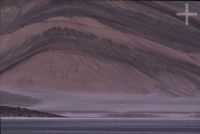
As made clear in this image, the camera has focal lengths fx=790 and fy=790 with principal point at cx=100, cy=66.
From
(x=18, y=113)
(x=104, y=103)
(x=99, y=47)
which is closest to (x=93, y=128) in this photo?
(x=18, y=113)

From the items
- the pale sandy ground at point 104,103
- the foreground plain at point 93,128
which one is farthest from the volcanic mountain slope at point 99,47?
the foreground plain at point 93,128

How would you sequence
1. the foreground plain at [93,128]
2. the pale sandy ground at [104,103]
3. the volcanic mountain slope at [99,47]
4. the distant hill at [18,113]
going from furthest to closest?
the volcanic mountain slope at [99,47] < the pale sandy ground at [104,103] < the distant hill at [18,113] < the foreground plain at [93,128]

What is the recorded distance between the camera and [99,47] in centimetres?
4959

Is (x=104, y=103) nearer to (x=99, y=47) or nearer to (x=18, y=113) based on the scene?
(x=99, y=47)

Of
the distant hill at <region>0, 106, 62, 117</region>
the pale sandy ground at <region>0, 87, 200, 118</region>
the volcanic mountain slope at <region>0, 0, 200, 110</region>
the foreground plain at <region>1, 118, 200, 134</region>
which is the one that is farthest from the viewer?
the volcanic mountain slope at <region>0, 0, 200, 110</region>

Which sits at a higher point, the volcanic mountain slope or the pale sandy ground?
the volcanic mountain slope

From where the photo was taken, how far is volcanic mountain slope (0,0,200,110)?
154 feet

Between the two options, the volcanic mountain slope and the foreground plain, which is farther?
the volcanic mountain slope

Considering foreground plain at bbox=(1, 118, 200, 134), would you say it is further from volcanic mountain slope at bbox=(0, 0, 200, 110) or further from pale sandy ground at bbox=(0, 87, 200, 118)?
volcanic mountain slope at bbox=(0, 0, 200, 110)

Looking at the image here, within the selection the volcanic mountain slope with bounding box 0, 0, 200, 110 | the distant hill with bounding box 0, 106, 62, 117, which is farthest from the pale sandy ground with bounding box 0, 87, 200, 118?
the distant hill with bounding box 0, 106, 62, 117

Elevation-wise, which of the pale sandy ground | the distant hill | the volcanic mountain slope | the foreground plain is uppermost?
the volcanic mountain slope

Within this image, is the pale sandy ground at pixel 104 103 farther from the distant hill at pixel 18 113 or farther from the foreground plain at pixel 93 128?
the foreground plain at pixel 93 128

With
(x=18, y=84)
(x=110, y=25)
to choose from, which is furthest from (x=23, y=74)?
(x=110, y=25)

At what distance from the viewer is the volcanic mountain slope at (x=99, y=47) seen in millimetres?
47000
